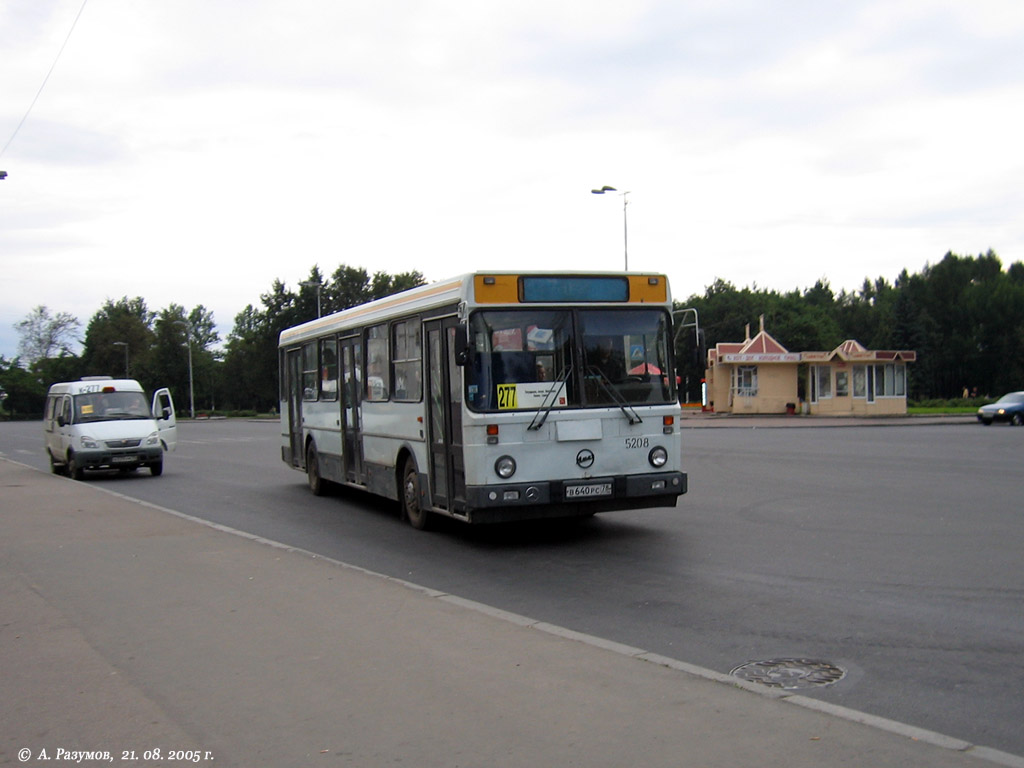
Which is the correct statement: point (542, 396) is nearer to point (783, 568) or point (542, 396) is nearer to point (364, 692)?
point (783, 568)

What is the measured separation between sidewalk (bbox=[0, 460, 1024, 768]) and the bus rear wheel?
3748 mm

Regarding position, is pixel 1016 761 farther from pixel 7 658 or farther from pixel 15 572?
pixel 15 572

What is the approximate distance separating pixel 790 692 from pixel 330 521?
9517 millimetres

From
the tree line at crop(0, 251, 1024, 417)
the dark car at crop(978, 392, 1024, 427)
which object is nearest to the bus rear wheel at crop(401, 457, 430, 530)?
the dark car at crop(978, 392, 1024, 427)

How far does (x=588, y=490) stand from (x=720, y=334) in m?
103

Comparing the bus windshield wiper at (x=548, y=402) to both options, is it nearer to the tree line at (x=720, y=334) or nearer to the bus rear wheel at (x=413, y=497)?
the bus rear wheel at (x=413, y=497)

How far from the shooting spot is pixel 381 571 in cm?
999

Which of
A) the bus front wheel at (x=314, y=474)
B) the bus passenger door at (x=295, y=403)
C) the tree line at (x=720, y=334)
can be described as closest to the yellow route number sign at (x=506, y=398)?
the bus front wheel at (x=314, y=474)

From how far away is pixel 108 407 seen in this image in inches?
934

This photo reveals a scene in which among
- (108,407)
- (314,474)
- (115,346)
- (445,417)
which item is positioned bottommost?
(314,474)

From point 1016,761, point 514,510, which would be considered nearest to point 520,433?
point 514,510

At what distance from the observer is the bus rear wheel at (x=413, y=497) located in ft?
41.2

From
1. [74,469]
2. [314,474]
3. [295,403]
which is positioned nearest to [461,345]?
[314,474]

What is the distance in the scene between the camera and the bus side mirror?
10.5m
